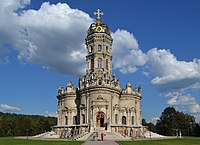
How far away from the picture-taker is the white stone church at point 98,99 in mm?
61000

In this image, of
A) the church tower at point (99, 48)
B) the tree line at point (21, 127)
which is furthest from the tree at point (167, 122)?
the tree line at point (21, 127)

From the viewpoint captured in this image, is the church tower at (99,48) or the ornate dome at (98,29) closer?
the church tower at (99,48)

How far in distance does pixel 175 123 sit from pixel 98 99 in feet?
123

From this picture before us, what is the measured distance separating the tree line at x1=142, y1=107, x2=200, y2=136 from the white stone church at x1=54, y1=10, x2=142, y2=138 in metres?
22.4

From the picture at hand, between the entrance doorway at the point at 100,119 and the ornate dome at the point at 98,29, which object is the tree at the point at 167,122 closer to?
the entrance doorway at the point at 100,119

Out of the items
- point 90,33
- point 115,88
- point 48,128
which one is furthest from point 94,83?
point 48,128

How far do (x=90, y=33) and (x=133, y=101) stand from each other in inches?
777

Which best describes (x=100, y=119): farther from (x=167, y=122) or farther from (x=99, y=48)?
(x=167, y=122)

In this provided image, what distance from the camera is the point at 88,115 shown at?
61.8m

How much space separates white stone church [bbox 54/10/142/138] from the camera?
→ 61000 millimetres

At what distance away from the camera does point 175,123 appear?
8869cm

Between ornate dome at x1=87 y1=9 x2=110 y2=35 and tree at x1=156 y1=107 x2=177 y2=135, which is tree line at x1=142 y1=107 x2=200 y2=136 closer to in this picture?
tree at x1=156 y1=107 x2=177 y2=135

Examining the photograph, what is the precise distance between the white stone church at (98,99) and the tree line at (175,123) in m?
22.4

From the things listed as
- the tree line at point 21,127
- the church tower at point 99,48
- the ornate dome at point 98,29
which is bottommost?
the tree line at point 21,127
